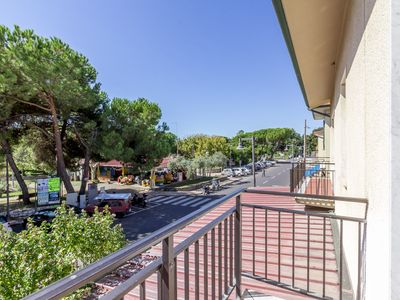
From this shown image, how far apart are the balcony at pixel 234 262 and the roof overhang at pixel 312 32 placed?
168 cm

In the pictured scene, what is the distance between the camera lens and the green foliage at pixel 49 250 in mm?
4176

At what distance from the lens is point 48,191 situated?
14.3 metres

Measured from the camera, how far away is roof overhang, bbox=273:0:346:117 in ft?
7.48

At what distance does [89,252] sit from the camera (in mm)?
5836

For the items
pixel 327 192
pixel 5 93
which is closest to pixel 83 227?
pixel 327 192

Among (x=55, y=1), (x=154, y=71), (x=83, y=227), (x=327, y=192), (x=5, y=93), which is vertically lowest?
(x=83, y=227)

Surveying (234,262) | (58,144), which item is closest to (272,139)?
(58,144)

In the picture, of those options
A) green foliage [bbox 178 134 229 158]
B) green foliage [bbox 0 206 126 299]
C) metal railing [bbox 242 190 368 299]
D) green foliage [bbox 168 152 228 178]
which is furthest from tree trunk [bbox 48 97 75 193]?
green foliage [bbox 178 134 229 158]

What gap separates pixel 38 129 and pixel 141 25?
10.2 meters

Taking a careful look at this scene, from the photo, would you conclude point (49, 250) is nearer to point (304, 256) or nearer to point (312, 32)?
point (304, 256)

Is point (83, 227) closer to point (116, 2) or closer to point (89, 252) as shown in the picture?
point (89, 252)

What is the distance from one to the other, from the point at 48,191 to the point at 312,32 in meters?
15.6

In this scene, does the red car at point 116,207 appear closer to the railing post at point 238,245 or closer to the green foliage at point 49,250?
the green foliage at point 49,250

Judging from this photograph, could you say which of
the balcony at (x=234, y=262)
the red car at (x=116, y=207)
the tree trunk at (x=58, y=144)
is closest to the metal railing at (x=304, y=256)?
the balcony at (x=234, y=262)
